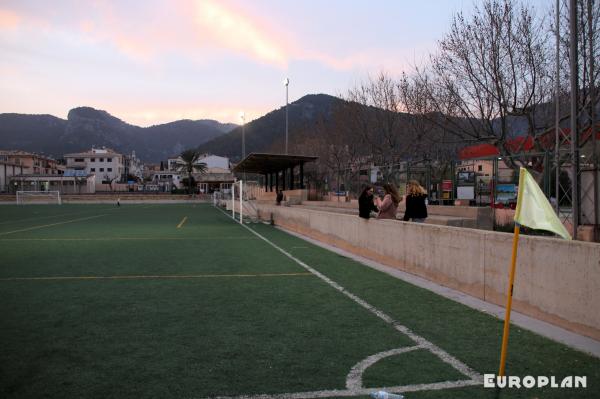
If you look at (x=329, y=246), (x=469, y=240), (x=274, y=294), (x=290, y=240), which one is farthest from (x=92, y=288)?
(x=290, y=240)

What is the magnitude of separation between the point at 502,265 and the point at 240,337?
3551mm

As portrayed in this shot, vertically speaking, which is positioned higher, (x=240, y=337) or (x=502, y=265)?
(x=502, y=265)

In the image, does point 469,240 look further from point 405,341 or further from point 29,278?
point 29,278

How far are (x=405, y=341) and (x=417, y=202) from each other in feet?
21.1

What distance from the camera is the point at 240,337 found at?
198 inches

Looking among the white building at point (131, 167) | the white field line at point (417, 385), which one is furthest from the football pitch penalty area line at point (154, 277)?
the white building at point (131, 167)

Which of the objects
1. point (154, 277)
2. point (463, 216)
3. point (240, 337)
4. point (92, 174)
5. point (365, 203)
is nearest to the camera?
point (240, 337)

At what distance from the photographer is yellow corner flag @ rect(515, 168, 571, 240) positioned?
3.63 metres

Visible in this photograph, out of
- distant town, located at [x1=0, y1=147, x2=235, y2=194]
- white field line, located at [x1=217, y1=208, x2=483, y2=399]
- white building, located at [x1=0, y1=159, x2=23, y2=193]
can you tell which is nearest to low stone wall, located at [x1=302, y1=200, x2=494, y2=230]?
white field line, located at [x1=217, y1=208, x2=483, y2=399]

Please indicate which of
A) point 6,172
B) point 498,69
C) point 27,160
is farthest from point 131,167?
point 498,69

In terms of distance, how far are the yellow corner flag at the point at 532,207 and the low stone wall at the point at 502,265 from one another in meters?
1.56

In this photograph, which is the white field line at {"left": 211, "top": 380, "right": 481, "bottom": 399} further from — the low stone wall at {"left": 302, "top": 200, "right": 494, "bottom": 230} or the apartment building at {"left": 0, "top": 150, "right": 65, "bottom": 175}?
the apartment building at {"left": 0, "top": 150, "right": 65, "bottom": 175}

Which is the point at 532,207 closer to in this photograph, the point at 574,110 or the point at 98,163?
the point at 574,110

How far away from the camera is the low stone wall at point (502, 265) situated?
4.96m
